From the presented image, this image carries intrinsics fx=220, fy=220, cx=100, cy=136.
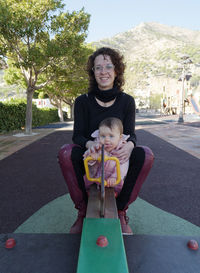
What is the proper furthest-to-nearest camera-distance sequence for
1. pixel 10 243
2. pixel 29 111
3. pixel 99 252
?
pixel 29 111, pixel 10 243, pixel 99 252

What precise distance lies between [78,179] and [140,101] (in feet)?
306

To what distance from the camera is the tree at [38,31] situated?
834cm

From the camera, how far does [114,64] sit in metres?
2.26

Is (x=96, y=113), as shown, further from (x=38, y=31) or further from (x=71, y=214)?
(x=38, y=31)

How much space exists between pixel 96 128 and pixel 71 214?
3.57 ft

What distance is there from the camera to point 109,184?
5.72 ft

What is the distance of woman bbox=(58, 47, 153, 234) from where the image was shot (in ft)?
6.23

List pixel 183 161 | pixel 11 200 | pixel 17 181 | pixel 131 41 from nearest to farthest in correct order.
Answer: pixel 11 200, pixel 17 181, pixel 183 161, pixel 131 41

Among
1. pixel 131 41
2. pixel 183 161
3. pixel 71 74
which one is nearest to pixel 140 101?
pixel 71 74

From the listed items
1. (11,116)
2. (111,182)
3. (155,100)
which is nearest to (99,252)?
(111,182)

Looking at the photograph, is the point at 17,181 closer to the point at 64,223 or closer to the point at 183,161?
the point at 64,223

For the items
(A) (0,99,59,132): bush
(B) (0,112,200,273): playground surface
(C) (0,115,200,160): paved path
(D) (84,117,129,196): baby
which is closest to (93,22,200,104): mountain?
(A) (0,99,59,132): bush

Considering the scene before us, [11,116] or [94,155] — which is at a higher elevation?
[11,116]

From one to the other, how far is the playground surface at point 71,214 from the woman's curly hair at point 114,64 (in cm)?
153
